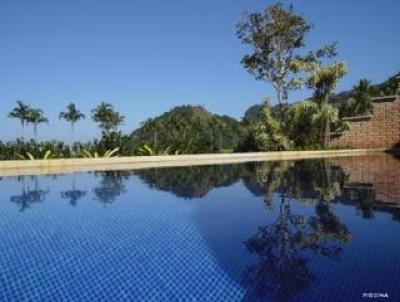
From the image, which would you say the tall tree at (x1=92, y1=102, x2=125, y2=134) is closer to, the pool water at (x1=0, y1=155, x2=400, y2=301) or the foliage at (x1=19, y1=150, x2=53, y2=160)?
the foliage at (x1=19, y1=150, x2=53, y2=160)

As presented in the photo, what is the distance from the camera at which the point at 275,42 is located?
20594 mm

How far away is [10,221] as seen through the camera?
21.5 ft

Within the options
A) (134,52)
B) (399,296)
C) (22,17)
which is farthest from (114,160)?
(399,296)

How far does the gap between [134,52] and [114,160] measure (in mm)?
10597

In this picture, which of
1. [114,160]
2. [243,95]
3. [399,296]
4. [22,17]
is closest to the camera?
[399,296]

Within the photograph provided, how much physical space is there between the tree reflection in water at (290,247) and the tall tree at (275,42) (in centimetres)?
1427

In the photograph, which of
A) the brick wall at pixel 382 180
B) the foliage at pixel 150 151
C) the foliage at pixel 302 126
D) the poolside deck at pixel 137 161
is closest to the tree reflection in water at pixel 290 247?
the brick wall at pixel 382 180

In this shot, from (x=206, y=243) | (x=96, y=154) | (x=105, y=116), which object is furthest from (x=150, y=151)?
(x=105, y=116)

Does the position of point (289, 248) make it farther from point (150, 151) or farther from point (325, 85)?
point (325, 85)

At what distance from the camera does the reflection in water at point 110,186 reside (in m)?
8.80

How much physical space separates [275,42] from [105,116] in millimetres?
27894

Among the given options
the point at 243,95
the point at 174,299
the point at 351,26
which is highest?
the point at 351,26

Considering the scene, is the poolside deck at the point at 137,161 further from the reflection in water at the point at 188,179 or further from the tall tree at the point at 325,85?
the reflection in water at the point at 188,179

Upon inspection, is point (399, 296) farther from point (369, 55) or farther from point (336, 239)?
point (369, 55)
